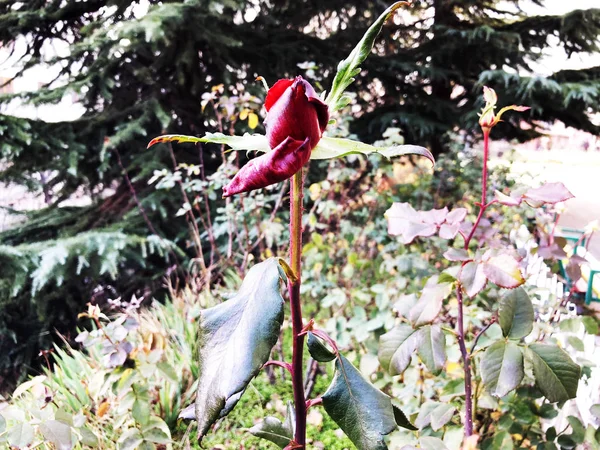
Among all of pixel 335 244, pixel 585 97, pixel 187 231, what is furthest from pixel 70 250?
pixel 585 97

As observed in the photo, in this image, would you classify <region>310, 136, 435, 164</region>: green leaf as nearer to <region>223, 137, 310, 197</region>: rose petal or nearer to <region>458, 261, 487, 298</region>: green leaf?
<region>223, 137, 310, 197</region>: rose petal

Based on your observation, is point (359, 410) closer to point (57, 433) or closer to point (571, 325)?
point (57, 433)

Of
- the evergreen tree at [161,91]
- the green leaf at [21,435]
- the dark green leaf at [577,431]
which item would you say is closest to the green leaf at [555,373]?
the dark green leaf at [577,431]

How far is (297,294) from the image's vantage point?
0.41m

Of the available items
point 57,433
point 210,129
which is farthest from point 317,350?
point 210,129

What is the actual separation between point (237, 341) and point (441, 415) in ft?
1.83

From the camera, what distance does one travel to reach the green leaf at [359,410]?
1.28ft

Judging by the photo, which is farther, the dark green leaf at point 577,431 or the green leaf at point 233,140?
the dark green leaf at point 577,431


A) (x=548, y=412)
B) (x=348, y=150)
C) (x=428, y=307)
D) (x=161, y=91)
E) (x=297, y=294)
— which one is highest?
(x=161, y=91)

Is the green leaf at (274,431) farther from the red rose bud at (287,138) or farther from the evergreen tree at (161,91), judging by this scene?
the evergreen tree at (161,91)

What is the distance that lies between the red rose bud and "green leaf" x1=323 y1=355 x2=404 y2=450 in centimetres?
24

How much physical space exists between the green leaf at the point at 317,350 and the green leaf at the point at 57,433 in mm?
515

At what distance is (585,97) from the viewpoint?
210 cm

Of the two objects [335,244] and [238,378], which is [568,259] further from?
[335,244]
